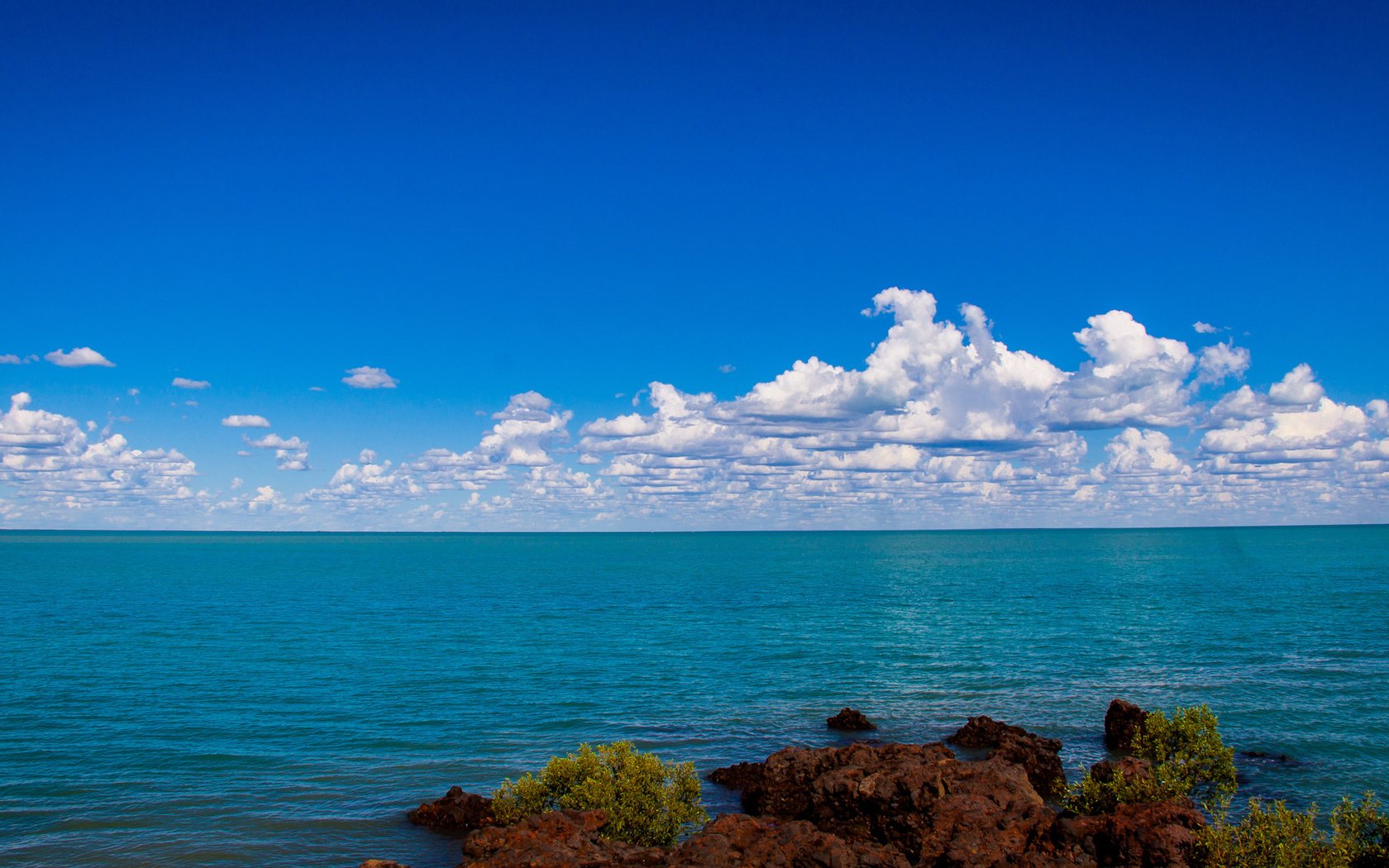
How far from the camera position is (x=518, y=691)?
52.5 meters

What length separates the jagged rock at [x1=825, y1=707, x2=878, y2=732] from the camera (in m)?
41.9

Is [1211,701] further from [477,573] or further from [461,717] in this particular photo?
[477,573]

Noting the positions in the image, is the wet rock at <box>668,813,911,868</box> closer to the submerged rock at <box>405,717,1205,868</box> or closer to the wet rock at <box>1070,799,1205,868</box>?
the submerged rock at <box>405,717,1205,868</box>

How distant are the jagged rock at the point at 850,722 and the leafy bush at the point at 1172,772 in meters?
11.4

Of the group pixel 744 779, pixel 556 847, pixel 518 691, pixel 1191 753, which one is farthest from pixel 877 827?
pixel 518 691

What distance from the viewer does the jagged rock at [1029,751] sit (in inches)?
1289

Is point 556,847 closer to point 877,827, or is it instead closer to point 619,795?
point 619,795

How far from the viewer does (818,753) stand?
30594 millimetres

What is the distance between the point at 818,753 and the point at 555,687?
26435 mm

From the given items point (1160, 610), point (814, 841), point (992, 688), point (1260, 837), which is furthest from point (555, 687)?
point (1160, 610)

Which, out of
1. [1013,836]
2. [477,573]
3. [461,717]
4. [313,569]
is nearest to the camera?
[1013,836]

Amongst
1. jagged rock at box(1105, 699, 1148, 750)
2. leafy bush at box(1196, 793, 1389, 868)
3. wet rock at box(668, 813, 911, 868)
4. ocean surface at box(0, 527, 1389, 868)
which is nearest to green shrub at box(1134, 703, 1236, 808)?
ocean surface at box(0, 527, 1389, 868)

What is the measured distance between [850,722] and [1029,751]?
9.80 meters

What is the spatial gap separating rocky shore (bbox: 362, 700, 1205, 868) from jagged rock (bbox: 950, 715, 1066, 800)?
5.56 ft
